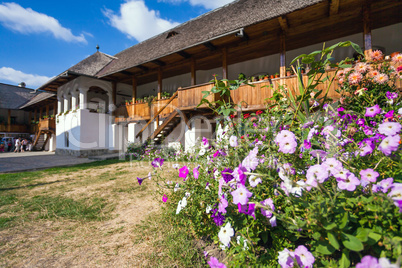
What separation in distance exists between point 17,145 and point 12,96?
9.31 metres

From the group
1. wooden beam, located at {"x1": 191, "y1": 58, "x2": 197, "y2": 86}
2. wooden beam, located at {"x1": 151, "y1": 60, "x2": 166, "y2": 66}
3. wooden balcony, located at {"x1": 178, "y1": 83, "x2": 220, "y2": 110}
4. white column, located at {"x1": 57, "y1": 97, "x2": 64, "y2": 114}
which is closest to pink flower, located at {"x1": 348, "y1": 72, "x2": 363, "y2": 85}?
wooden balcony, located at {"x1": 178, "y1": 83, "x2": 220, "y2": 110}

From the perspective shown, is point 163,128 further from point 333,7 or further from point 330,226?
point 330,226

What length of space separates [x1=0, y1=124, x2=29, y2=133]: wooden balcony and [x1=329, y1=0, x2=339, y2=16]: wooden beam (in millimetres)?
29393

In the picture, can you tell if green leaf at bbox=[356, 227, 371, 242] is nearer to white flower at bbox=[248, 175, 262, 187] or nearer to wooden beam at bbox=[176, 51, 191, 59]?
white flower at bbox=[248, 175, 262, 187]

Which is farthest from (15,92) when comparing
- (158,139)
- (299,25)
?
(299,25)

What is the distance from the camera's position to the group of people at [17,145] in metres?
18.9

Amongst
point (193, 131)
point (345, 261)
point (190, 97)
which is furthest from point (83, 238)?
point (193, 131)

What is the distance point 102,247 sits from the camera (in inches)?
79.7

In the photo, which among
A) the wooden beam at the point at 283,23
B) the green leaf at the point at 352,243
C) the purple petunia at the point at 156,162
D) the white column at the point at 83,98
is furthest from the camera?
the white column at the point at 83,98

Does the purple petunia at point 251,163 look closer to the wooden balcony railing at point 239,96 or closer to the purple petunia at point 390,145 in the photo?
the purple petunia at point 390,145

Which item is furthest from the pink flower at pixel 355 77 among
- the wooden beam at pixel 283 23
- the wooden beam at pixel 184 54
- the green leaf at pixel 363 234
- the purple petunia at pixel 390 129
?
the wooden beam at pixel 184 54

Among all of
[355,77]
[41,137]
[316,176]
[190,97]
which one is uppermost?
[190,97]

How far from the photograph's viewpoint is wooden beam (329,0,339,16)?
5732 millimetres

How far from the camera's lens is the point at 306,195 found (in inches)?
38.6
